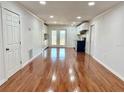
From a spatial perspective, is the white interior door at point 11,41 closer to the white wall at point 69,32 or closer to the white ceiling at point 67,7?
the white ceiling at point 67,7

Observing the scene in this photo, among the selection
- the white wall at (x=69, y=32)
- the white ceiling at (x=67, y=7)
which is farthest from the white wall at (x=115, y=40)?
the white wall at (x=69, y=32)

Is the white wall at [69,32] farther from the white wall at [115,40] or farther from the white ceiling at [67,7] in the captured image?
the white wall at [115,40]

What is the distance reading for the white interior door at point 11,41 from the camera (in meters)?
3.32

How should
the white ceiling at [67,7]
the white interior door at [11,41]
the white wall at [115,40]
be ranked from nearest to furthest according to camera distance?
1. the white interior door at [11,41]
2. the white wall at [115,40]
3. the white ceiling at [67,7]

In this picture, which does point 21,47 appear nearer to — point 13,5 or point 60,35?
point 13,5

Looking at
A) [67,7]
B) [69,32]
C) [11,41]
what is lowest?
[11,41]

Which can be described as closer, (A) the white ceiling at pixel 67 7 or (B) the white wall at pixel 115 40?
(B) the white wall at pixel 115 40

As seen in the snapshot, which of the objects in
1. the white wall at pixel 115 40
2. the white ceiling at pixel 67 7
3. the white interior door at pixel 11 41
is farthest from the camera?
the white ceiling at pixel 67 7

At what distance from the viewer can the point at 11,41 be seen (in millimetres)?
3658

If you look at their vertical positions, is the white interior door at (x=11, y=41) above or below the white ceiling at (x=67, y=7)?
below

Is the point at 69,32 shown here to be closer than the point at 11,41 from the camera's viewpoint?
No

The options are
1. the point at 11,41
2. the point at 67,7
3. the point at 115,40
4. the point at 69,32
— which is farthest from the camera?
the point at 69,32

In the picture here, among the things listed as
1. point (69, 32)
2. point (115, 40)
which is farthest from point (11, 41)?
point (69, 32)

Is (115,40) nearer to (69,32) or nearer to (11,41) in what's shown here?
(11,41)
